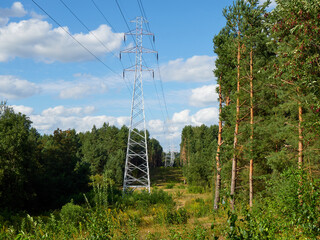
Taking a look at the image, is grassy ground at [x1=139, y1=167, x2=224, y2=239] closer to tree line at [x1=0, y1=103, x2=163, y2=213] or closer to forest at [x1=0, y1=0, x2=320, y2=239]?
forest at [x1=0, y1=0, x2=320, y2=239]

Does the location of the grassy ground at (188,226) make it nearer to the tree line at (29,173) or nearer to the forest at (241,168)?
the forest at (241,168)

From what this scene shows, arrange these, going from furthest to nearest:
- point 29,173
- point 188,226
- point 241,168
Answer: point 29,173
point 241,168
point 188,226

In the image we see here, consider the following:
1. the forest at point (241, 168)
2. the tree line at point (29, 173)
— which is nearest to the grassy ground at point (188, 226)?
the forest at point (241, 168)

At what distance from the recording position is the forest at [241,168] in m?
4.51

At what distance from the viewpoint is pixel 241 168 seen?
1786 cm

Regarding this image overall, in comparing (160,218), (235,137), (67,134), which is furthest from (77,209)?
(67,134)

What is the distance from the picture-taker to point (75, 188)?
34969 millimetres

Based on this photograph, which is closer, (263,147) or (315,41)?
(315,41)

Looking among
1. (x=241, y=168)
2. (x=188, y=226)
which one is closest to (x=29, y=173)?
(x=241, y=168)

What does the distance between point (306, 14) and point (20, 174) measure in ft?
79.3

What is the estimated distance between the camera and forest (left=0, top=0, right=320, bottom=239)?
451 centimetres

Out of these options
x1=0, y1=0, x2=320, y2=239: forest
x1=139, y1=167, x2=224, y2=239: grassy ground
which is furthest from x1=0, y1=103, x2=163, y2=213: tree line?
x1=139, y1=167, x2=224, y2=239: grassy ground

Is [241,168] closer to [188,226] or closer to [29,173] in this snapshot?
[188,226]

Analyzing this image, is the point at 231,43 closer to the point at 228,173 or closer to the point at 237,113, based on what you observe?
the point at 237,113
